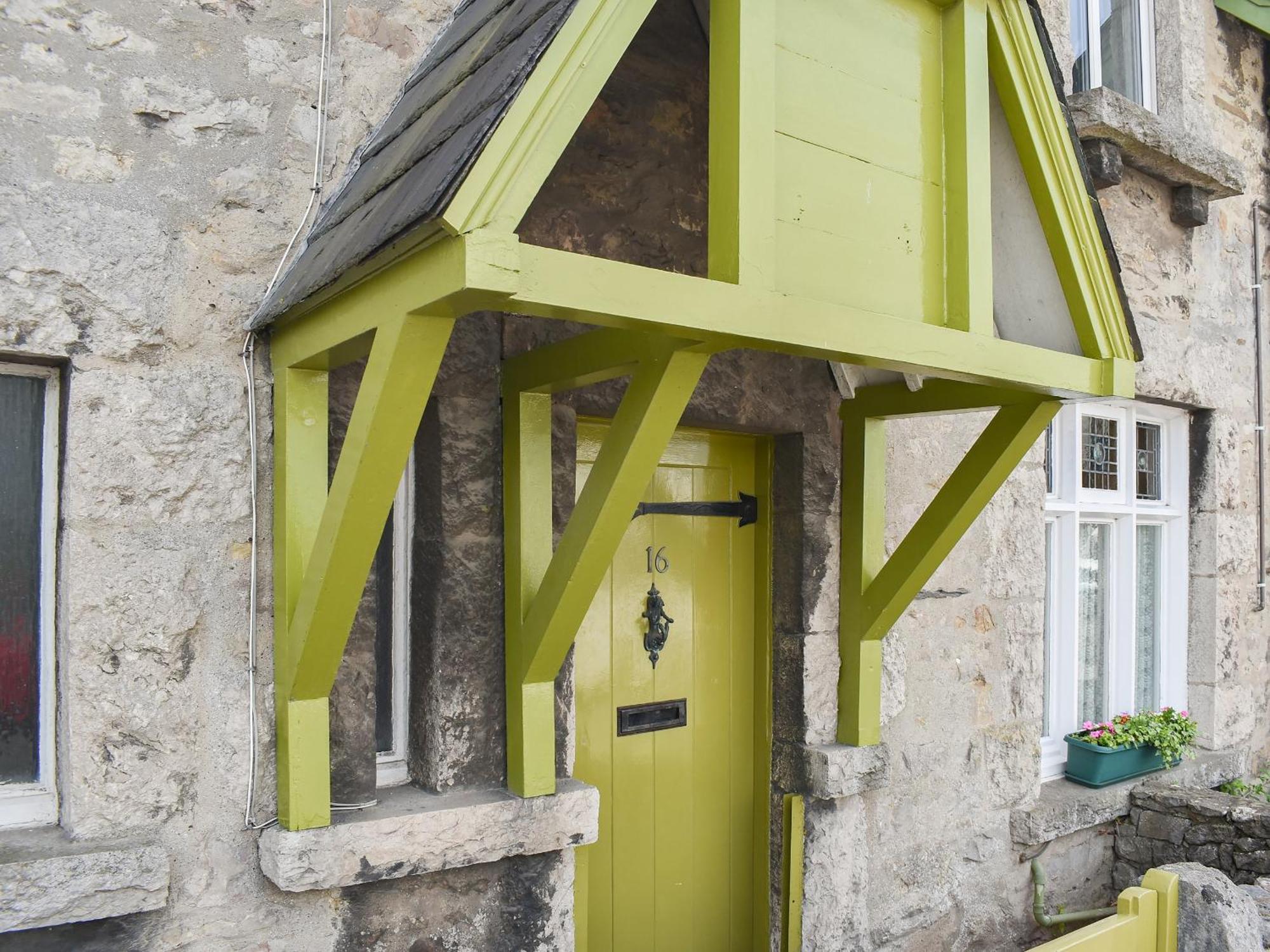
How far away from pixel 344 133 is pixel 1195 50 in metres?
4.67

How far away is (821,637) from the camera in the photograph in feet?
11.5

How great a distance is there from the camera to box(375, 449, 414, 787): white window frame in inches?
105

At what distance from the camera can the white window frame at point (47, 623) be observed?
220 cm

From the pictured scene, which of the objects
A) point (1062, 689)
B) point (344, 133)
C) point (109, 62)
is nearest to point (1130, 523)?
point (1062, 689)

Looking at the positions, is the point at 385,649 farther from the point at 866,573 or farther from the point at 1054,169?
the point at 1054,169

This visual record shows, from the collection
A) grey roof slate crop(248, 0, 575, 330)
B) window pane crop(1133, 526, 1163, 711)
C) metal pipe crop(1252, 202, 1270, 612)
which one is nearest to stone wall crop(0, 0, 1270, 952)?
grey roof slate crop(248, 0, 575, 330)

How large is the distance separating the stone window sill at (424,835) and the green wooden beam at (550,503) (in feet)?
0.26

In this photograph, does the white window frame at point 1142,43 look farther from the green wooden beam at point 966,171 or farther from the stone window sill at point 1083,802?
the stone window sill at point 1083,802

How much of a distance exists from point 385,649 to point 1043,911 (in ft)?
10.1

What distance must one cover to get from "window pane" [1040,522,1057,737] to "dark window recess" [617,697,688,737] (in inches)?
83.7

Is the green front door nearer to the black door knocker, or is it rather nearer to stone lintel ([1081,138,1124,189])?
the black door knocker

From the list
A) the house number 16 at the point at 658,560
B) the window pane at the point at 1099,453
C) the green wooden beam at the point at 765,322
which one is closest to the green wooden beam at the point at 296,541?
the green wooden beam at the point at 765,322

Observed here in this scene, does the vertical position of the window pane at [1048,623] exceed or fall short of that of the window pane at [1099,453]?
it falls short

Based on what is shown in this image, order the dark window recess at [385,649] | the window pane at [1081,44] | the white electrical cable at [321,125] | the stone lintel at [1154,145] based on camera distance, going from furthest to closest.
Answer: the window pane at [1081,44] → the stone lintel at [1154,145] → the dark window recess at [385,649] → the white electrical cable at [321,125]
